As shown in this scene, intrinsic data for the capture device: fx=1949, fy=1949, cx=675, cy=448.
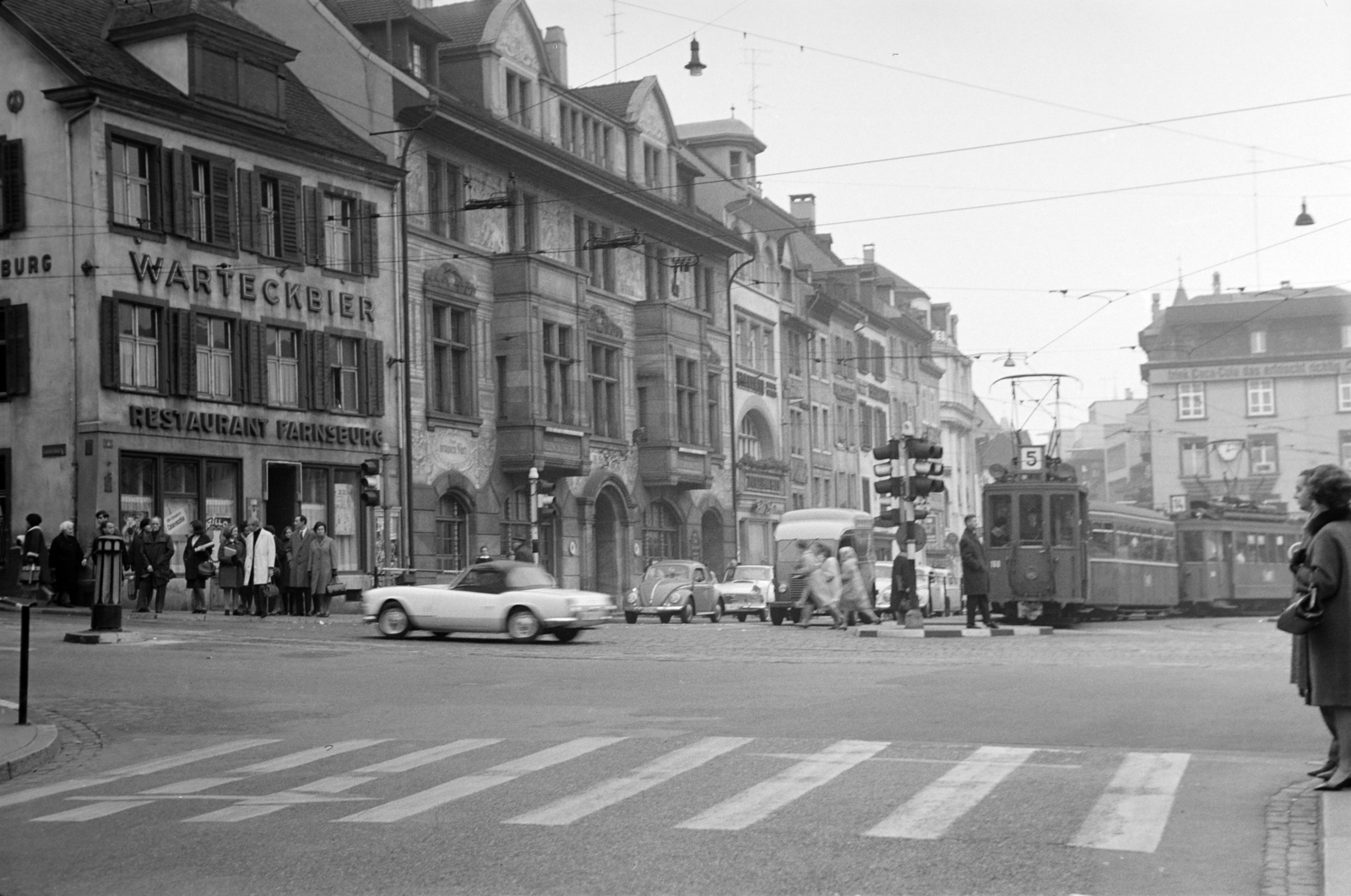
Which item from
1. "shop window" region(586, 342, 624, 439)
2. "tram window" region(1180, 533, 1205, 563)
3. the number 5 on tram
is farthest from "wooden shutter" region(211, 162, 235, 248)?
"tram window" region(1180, 533, 1205, 563)

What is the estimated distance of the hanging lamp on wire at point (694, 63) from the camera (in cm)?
4291

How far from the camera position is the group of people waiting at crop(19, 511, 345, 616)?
33.4 m

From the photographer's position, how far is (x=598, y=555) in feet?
176

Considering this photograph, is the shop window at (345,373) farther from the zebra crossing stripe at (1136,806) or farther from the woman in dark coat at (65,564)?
the zebra crossing stripe at (1136,806)

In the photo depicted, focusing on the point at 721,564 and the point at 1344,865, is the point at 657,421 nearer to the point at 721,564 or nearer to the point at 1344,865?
the point at 721,564

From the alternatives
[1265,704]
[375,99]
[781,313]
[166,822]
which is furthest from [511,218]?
[166,822]

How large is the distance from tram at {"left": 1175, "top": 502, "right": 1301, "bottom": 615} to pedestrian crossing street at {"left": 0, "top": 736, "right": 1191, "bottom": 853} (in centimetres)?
3615

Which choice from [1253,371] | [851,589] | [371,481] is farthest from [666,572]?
[1253,371]

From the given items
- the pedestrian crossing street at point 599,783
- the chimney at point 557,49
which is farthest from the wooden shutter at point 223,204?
the pedestrian crossing street at point 599,783

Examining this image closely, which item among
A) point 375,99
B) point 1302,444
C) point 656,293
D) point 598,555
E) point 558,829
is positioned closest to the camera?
point 558,829

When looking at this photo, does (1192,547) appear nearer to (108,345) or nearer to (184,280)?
(184,280)

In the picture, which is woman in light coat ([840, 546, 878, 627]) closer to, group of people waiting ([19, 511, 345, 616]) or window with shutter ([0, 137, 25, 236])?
group of people waiting ([19, 511, 345, 616])

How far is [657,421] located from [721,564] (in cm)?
824

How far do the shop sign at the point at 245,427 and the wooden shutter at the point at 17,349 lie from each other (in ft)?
6.88
